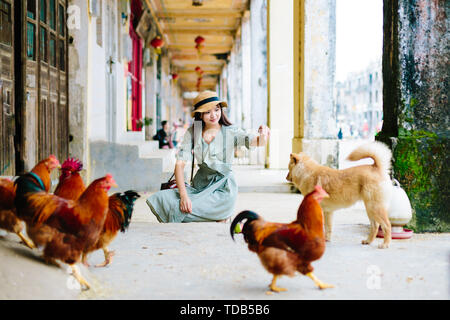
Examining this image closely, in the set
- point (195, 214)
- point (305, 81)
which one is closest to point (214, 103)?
point (195, 214)

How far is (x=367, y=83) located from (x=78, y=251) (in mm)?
39956

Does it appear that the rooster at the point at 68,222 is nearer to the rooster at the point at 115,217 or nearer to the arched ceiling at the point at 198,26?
the rooster at the point at 115,217

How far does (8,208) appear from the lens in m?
2.88

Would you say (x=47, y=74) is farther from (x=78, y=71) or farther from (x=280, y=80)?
(x=280, y=80)

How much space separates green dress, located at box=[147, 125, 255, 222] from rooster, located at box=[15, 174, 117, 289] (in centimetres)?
175

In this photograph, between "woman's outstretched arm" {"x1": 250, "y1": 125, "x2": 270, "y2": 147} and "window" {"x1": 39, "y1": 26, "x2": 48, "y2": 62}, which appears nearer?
"woman's outstretched arm" {"x1": 250, "y1": 125, "x2": 270, "y2": 147}

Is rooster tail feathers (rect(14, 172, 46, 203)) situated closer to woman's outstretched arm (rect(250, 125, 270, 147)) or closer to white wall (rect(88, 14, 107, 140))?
woman's outstretched arm (rect(250, 125, 270, 147))

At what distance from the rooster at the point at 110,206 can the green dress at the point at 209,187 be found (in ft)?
4.38

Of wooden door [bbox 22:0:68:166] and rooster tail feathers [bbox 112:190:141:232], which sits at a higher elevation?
wooden door [bbox 22:0:68:166]

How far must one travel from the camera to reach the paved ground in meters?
2.44

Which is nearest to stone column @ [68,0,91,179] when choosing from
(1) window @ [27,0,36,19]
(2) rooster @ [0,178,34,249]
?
(1) window @ [27,0,36,19]
